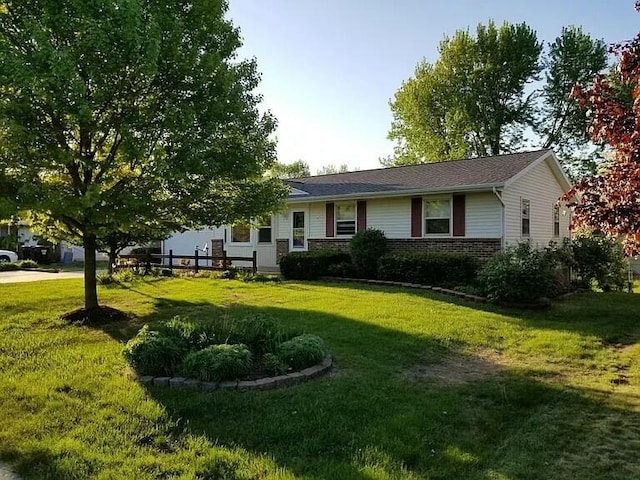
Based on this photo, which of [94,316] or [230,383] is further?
[94,316]

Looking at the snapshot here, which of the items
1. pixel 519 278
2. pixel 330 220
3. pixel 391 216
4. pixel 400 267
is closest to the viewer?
pixel 519 278

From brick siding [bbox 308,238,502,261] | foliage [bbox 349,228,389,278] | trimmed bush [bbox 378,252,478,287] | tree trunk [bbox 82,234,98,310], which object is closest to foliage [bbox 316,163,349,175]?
brick siding [bbox 308,238,502,261]

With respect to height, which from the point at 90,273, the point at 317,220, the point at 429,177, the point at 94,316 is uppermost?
the point at 429,177

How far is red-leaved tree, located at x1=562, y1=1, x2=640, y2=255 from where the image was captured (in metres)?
5.72

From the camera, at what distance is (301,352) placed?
584 cm

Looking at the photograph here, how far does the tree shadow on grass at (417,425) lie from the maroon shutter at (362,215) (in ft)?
37.7

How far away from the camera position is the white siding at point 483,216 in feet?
48.1

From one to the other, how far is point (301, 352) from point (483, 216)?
1066 cm

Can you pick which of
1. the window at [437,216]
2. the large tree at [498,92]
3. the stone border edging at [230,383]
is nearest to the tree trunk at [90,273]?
the stone border edging at [230,383]

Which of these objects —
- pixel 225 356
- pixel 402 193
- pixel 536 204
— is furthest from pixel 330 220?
pixel 225 356

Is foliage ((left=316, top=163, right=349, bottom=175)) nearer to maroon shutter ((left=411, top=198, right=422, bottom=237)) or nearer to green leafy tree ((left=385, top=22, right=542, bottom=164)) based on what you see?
green leafy tree ((left=385, top=22, right=542, bottom=164))

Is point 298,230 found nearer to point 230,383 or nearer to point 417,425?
point 230,383

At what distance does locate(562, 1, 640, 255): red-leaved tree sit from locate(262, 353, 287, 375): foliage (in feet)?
14.4

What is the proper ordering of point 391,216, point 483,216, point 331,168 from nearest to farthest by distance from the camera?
point 483,216 → point 391,216 → point 331,168
